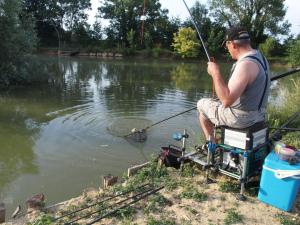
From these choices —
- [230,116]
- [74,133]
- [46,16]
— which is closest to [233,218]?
[230,116]

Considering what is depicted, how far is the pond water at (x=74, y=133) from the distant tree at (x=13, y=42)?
706mm

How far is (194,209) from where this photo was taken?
4.17 m

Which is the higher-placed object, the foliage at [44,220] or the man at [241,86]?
the man at [241,86]

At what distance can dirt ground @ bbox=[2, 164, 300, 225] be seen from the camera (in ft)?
12.9

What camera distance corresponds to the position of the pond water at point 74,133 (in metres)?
6.18

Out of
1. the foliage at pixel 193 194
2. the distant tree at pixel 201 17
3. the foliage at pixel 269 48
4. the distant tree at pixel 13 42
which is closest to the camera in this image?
the foliage at pixel 193 194

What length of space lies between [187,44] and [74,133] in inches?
1294

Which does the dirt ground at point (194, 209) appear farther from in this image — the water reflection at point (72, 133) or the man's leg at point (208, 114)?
the water reflection at point (72, 133)

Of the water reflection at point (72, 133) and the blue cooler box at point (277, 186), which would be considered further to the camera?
the water reflection at point (72, 133)

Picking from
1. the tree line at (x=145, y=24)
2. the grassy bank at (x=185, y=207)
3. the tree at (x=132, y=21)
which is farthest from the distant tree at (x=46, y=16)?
the grassy bank at (x=185, y=207)

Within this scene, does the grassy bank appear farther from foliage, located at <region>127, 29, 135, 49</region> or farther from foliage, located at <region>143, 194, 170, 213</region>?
foliage, located at <region>127, 29, 135, 49</region>

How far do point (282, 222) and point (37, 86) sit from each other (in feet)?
45.9

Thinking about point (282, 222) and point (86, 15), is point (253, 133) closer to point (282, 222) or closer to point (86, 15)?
point (282, 222)

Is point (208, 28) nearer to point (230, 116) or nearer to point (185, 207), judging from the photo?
point (230, 116)
